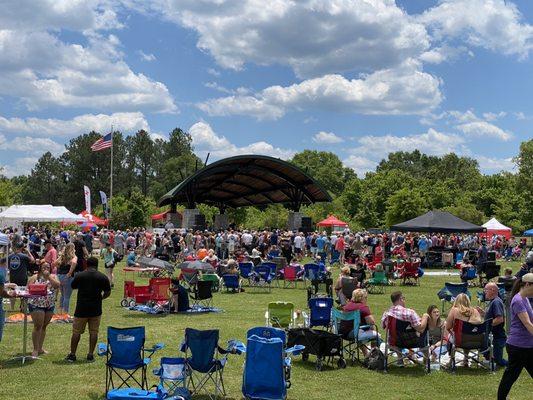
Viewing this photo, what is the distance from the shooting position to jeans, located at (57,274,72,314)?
478 inches

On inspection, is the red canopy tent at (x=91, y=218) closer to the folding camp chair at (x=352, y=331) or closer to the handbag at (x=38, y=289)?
the handbag at (x=38, y=289)

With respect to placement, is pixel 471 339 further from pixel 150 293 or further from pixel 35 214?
pixel 35 214

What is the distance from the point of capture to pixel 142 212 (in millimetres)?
53250

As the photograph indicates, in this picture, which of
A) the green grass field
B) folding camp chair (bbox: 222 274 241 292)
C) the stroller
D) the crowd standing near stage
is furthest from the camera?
folding camp chair (bbox: 222 274 241 292)

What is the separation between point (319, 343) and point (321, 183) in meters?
73.7

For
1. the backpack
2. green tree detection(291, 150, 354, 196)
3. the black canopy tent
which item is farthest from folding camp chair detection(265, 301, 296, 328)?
green tree detection(291, 150, 354, 196)

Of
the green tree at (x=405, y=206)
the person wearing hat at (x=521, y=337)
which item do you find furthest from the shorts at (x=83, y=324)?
the green tree at (x=405, y=206)

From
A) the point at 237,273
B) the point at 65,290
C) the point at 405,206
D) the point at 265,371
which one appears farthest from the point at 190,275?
the point at 405,206

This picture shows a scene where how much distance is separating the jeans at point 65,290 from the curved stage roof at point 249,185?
2170cm

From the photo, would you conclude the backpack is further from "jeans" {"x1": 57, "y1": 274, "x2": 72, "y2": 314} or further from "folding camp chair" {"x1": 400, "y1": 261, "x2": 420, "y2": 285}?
"folding camp chair" {"x1": 400, "y1": 261, "x2": 420, "y2": 285}

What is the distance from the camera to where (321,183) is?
81.9 metres

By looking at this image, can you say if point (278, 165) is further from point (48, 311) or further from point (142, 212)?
point (48, 311)

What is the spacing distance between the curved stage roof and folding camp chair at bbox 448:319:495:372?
86.0ft

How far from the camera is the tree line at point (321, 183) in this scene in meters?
56.6
